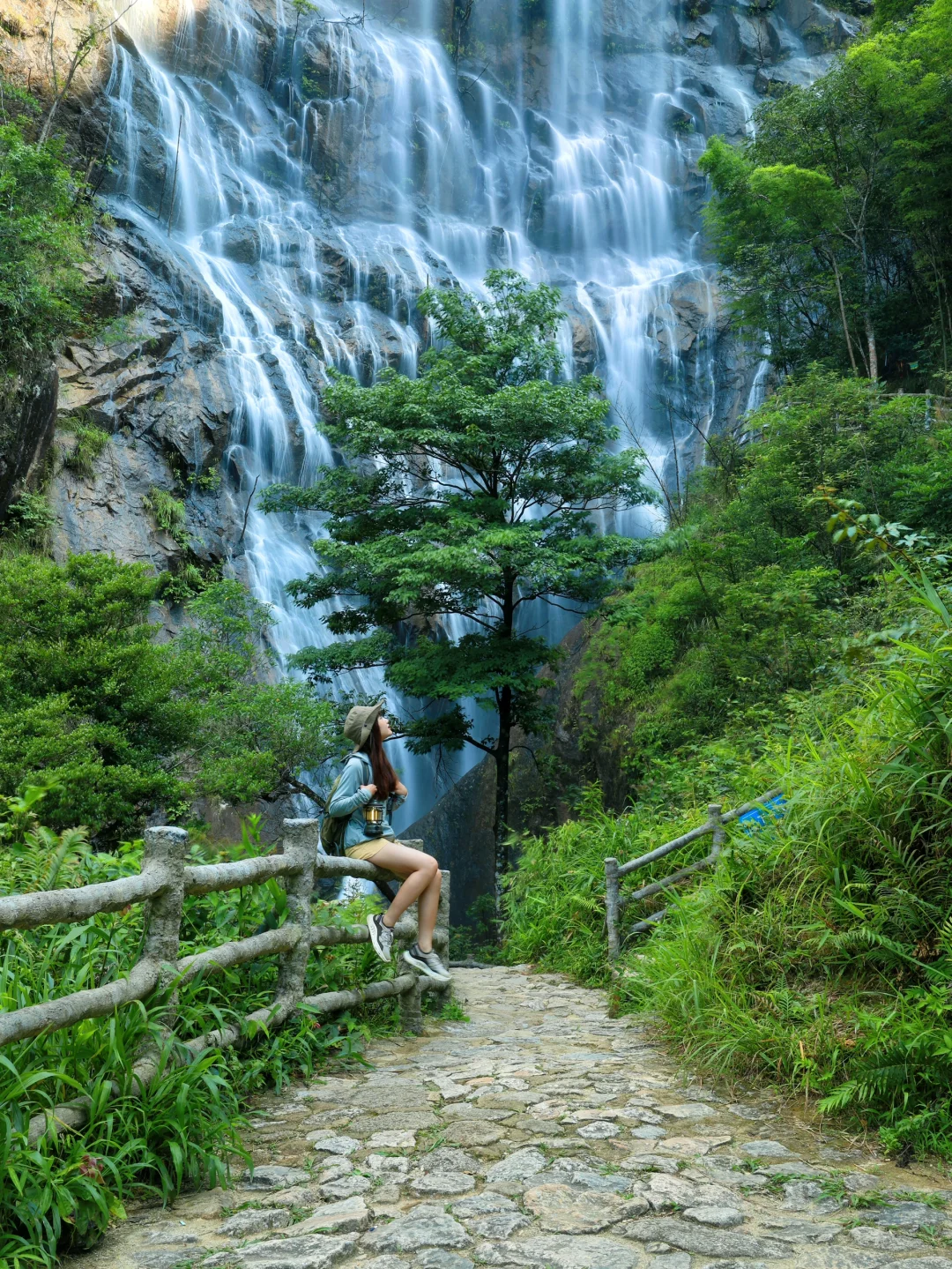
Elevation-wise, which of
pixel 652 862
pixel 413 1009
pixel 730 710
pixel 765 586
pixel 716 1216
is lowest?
pixel 413 1009

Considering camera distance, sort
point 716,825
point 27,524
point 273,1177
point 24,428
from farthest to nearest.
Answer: point 27,524 < point 24,428 < point 716,825 < point 273,1177

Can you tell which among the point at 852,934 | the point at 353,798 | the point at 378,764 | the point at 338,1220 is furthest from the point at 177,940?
the point at 852,934

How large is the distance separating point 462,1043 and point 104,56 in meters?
26.1

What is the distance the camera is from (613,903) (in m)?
7.53

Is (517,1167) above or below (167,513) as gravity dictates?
below

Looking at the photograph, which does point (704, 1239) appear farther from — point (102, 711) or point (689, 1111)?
point (102, 711)

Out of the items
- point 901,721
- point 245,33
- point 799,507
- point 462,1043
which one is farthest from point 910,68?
point 245,33

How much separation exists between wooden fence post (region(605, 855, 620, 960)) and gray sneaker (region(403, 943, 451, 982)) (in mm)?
2262

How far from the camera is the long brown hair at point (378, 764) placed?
5.41 m

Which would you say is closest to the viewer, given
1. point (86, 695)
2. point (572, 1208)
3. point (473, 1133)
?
point (572, 1208)

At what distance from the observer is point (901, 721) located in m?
4.25

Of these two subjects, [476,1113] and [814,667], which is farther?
[814,667]

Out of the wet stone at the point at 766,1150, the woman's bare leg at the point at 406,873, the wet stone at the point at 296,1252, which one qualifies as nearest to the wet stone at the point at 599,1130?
the wet stone at the point at 766,1150

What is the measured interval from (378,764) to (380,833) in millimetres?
390
